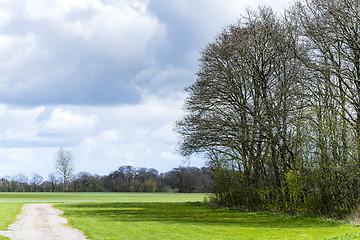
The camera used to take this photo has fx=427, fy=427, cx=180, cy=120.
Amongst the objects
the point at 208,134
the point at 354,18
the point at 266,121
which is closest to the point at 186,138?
the point at 208,134

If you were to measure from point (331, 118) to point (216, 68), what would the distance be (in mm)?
10788

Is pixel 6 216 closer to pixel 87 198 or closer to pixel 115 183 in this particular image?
pixel 87 198

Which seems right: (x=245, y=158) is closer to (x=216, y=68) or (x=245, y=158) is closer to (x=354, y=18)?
(x=216, y=68)

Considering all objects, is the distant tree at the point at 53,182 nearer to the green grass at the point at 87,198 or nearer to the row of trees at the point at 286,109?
the green grass at the point at 87,198

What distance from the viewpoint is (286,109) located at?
94.9ft

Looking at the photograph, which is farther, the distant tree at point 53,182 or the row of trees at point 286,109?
the distant tree at point 53,182

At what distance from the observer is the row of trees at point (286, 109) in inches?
987

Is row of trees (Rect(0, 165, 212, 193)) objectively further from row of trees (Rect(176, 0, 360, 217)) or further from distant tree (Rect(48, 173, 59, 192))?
row of trees (Rect(176, 0, 360, 217))

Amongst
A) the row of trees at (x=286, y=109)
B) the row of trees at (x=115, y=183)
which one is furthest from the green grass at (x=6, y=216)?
the row of trees at (x=115, y=183)

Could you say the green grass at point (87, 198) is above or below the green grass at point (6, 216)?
below

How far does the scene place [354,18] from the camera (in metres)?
25.9

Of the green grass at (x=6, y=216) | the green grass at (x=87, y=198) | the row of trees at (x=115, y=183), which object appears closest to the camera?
the green grass at (x=6, y=216)

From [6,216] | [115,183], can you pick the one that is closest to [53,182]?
[115,183]

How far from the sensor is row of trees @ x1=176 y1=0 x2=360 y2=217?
25062mm
